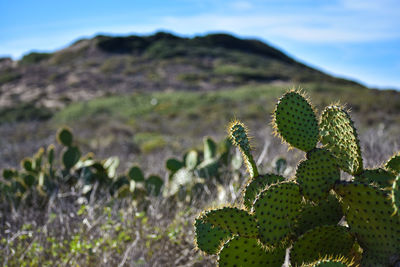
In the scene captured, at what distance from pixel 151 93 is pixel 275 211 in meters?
29.1

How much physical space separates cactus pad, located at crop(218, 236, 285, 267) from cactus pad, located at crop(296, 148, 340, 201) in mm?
358

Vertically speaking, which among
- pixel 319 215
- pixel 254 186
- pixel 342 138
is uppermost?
pixel 342 138

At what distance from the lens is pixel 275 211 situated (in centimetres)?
198

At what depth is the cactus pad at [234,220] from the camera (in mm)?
1963

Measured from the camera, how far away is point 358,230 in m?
2.06

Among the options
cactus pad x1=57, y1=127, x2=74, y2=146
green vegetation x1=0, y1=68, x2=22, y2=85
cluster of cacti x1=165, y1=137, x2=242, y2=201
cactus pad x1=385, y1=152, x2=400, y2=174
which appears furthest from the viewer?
green vegetation x1=0, y1=68, x2=22, y2=85

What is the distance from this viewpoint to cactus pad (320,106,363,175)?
7.25 ft

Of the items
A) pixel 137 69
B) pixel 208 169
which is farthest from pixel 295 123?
pixel 137 69

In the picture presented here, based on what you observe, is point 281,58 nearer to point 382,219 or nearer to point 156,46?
point 156,46

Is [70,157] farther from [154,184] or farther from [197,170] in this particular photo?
[197,170]

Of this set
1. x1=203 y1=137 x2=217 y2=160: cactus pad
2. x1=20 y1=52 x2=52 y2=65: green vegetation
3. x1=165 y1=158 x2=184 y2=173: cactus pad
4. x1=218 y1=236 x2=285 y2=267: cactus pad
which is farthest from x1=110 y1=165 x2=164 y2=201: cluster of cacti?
x1=20 y1=52 x2=52 y2=65: green vegetation

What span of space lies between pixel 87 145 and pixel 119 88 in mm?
22410

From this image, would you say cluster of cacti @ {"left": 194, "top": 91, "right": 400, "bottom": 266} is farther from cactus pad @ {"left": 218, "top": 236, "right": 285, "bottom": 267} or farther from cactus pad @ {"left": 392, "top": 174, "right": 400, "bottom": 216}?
cactus pad @ {"left": 392, "top": 174, "right": 400, "bottom": 216}

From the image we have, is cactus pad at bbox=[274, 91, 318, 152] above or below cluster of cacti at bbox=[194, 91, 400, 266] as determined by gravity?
Answer: above
